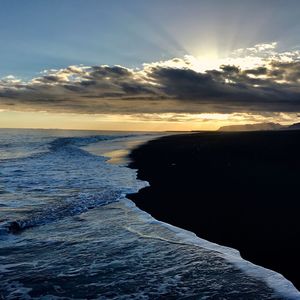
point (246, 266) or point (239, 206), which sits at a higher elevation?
point (239, 206)

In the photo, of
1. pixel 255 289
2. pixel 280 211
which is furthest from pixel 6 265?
pixel 280 211

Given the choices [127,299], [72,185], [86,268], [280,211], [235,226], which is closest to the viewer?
[127,299]

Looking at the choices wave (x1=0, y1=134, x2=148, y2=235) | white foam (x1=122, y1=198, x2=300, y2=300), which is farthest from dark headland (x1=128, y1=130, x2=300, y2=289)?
wave (x1=0, y1=134, x2=148, y2=235)

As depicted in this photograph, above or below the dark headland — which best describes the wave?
below

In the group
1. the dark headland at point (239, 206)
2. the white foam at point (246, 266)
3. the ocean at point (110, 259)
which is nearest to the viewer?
the white foam at point (246, 266)

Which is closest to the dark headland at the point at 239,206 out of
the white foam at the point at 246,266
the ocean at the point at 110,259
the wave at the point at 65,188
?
the white foam at the point at 246,266

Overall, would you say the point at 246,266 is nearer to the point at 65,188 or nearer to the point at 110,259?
the point at 110,259

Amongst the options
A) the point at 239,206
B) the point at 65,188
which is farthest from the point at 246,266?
the point at 65,188

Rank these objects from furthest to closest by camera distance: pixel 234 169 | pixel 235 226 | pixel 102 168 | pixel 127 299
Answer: pixel 102 168 < pixel 234 169 < pixel 235 226 < pixel 127 299

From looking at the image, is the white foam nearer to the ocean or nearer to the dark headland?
the ocean

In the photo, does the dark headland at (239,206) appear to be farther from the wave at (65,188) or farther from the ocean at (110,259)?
the wave at (65,188)

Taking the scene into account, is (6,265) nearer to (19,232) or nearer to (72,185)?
(19,232)
